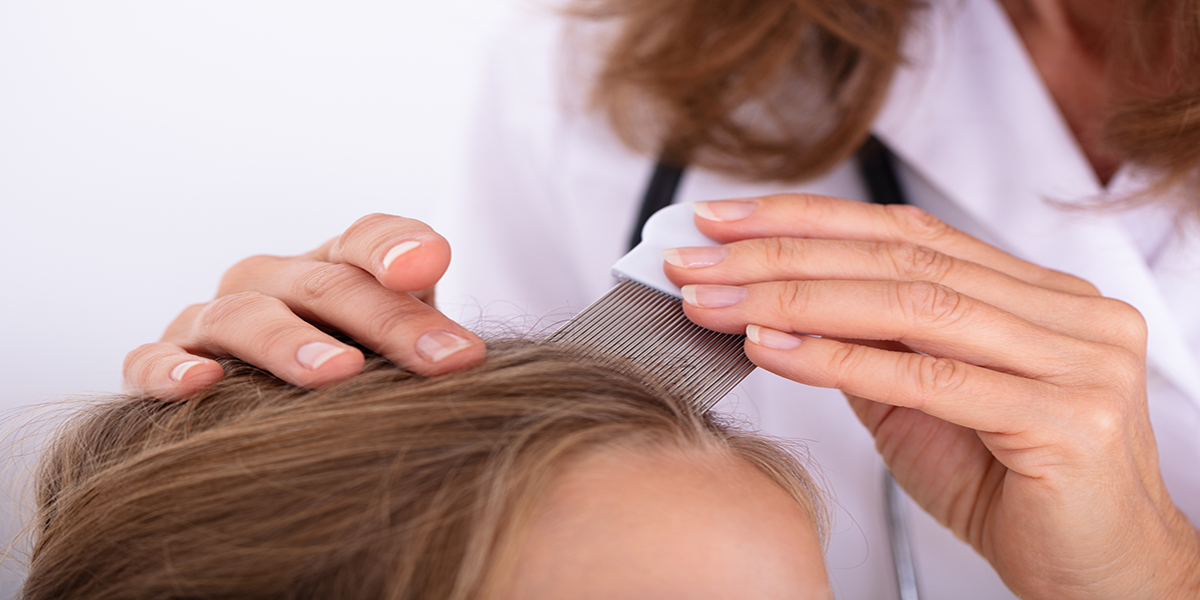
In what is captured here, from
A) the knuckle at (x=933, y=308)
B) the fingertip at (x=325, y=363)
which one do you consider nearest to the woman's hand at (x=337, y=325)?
the fingertip at (x=325, y=363)

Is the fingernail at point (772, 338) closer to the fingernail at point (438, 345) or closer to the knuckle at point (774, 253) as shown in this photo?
the knuckle at point (774, 253)

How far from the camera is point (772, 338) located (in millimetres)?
622

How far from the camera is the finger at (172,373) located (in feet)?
1.96

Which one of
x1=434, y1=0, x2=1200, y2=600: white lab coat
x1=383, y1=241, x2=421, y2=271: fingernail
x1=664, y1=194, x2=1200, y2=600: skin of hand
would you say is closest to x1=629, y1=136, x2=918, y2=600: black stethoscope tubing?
x1=434, y1=0, x2=1200, y2=600: white lab coat

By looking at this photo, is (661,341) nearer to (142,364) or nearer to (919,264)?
(919,264)

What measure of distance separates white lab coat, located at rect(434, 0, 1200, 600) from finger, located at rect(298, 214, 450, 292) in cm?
17

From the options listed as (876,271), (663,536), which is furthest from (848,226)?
(663,536)

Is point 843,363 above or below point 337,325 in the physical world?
below

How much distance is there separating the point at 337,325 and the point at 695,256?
0.30 metres

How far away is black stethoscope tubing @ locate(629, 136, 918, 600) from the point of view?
904 millimetres

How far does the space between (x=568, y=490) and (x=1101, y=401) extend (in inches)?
17.4

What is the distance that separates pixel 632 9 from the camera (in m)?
1.13

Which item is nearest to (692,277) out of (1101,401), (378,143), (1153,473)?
(1101,401)

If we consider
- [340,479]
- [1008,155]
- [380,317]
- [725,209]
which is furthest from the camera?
[1008,155]
